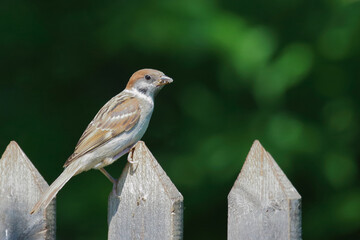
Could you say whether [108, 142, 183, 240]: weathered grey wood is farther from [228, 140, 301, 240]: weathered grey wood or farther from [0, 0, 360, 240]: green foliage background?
[0, 0, 360, 240]: green foliage background

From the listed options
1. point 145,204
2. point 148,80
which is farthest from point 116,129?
point 145,204

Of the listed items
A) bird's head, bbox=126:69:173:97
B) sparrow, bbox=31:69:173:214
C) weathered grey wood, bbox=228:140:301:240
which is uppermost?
bird's head, bbox=126:69:173:97

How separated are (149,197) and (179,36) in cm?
231

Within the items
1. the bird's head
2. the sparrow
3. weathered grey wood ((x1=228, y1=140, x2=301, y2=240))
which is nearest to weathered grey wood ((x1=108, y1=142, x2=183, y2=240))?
weathered grey wood ((x1=228, y1=140, x2=301, y2=240))

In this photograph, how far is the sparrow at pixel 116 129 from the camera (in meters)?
3.41

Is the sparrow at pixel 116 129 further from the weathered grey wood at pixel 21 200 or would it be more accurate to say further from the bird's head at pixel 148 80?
the weathered grey wood at pixel 21 200

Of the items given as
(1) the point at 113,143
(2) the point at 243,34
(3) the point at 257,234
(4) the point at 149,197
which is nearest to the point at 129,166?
(4) the point at 149,197

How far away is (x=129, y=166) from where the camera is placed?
2.61 m

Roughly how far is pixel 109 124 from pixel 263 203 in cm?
142

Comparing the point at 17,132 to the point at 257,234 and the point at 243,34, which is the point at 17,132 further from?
the point at 257,234

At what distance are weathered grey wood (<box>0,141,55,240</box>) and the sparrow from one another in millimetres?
439

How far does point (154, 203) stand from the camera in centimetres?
252

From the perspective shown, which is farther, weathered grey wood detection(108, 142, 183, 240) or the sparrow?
the sparrow

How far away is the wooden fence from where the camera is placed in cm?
240
